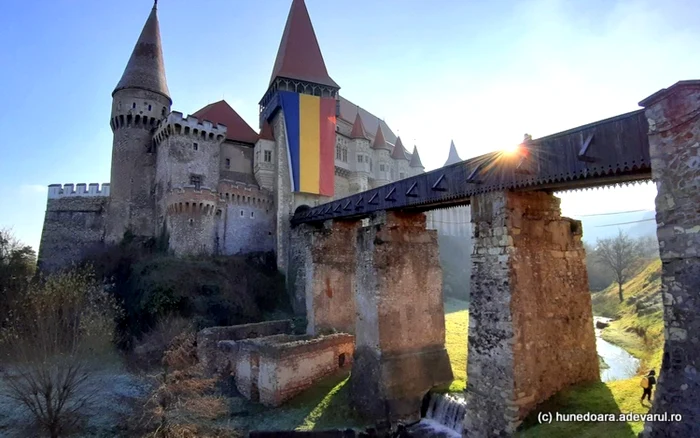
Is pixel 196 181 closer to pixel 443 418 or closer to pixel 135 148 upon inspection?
pixel 135 148

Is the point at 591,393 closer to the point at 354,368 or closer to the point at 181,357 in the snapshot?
the point at 354,368

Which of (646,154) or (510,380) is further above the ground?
(646,154)

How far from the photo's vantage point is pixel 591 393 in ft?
26.1

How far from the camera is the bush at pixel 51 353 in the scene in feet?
39.1

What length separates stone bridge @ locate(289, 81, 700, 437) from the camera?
17.0 feet

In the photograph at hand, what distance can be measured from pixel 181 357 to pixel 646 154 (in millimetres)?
16628

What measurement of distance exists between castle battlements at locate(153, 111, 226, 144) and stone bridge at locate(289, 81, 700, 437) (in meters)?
18.6

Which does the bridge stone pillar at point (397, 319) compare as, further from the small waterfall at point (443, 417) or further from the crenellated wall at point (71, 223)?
the crenellated wall at point (71, 223)

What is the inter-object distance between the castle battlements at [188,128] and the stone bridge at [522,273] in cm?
1859

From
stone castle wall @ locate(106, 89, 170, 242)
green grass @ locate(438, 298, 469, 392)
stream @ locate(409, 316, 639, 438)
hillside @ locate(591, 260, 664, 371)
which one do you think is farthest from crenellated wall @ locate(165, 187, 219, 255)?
hillside @ locate(591, 260, 664, 371)

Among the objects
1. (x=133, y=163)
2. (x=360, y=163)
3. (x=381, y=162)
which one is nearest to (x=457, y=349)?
(x=360, y=163)

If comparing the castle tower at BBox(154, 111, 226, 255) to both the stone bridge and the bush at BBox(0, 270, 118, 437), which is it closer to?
the bush at BBox(0, 270, 118, 437)

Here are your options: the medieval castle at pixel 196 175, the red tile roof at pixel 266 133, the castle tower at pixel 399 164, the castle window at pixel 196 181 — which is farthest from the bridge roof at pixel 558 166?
the castle tower at pixel 399 164

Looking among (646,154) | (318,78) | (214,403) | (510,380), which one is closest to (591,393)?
(510,380)
